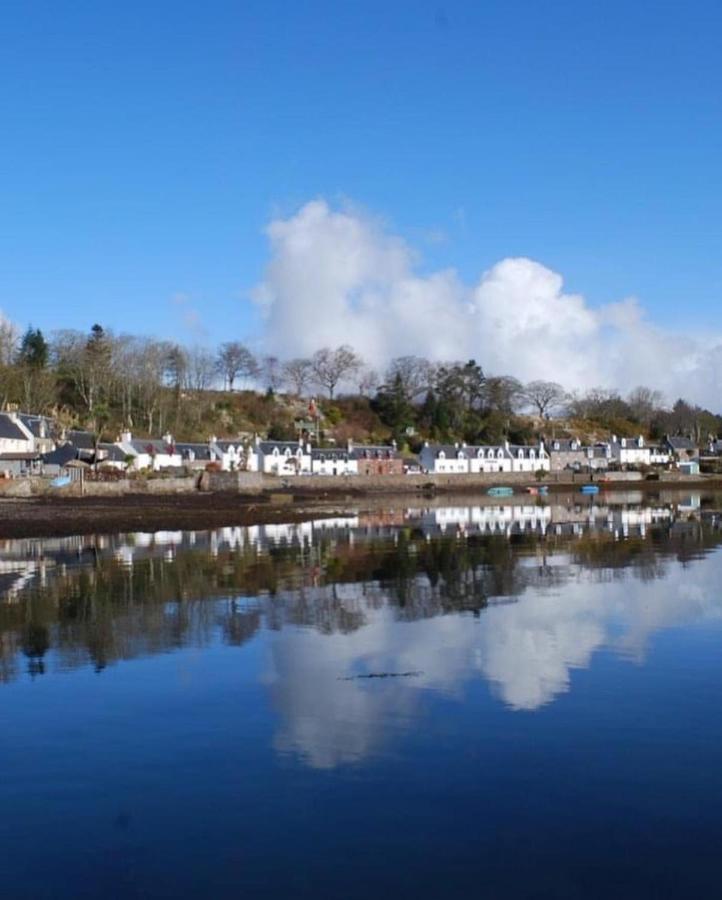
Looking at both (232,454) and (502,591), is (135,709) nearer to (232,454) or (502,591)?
(502,591)

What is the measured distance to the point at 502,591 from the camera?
25141 mm

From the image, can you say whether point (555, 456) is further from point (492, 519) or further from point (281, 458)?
point (492, 519)

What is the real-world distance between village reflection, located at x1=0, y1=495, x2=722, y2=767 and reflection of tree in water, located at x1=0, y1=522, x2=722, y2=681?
7cm

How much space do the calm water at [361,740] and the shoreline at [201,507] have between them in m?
21.0

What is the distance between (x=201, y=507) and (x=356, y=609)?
40.2m

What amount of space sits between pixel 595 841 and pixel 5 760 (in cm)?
679

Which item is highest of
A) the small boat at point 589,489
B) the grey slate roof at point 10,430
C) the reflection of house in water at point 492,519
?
the grey slate roof at point 10,430

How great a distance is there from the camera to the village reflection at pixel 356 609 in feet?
47.3

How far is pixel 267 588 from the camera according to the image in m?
25.9

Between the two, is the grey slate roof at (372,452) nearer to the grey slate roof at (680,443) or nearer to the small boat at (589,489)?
the small boat at (589,489)

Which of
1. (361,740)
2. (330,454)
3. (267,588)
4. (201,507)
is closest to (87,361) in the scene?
(330,454)

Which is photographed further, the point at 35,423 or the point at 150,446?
the point at 150,446

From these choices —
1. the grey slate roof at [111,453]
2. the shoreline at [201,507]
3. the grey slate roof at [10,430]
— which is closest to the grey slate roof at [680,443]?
the shoreline at [201,507]

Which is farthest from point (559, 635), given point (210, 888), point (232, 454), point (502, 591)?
point (232, 454)
